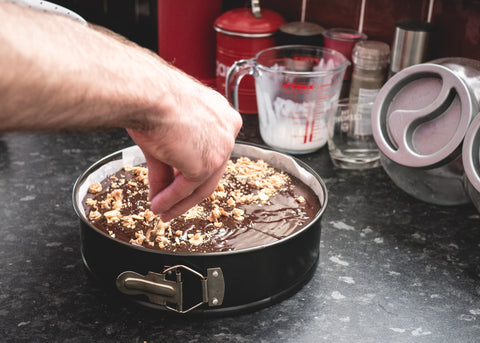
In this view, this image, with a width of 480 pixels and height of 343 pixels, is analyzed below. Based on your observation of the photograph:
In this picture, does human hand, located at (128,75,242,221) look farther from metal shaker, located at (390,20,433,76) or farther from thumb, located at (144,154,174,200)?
metal shaker, located at (390,20,433,76)

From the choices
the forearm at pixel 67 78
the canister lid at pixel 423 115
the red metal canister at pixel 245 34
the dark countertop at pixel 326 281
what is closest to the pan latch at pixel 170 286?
the dark countertop at pixel 326 281

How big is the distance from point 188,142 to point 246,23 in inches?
36.2

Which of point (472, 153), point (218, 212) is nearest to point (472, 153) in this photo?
point (472, 153)

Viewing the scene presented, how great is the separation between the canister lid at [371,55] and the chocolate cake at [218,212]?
1.37 feet

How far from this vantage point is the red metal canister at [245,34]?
4.93 feet

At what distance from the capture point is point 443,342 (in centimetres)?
83

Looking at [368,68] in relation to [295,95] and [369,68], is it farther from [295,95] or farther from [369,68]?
[295,95]

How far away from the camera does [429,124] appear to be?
3.65ft

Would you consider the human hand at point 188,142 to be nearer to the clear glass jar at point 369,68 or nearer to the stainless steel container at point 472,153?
the stainless steel container at point 472,153

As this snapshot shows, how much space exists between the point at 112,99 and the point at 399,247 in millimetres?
698

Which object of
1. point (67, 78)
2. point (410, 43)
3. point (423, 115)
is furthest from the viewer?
point (410, 43)

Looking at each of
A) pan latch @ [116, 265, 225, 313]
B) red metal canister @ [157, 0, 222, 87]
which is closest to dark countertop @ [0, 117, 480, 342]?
pan latch @ [116, 265, 225, 313]

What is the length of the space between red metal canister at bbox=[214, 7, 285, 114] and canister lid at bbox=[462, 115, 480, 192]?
684 millimetres

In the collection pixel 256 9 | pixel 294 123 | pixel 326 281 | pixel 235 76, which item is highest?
pixel 256 9
